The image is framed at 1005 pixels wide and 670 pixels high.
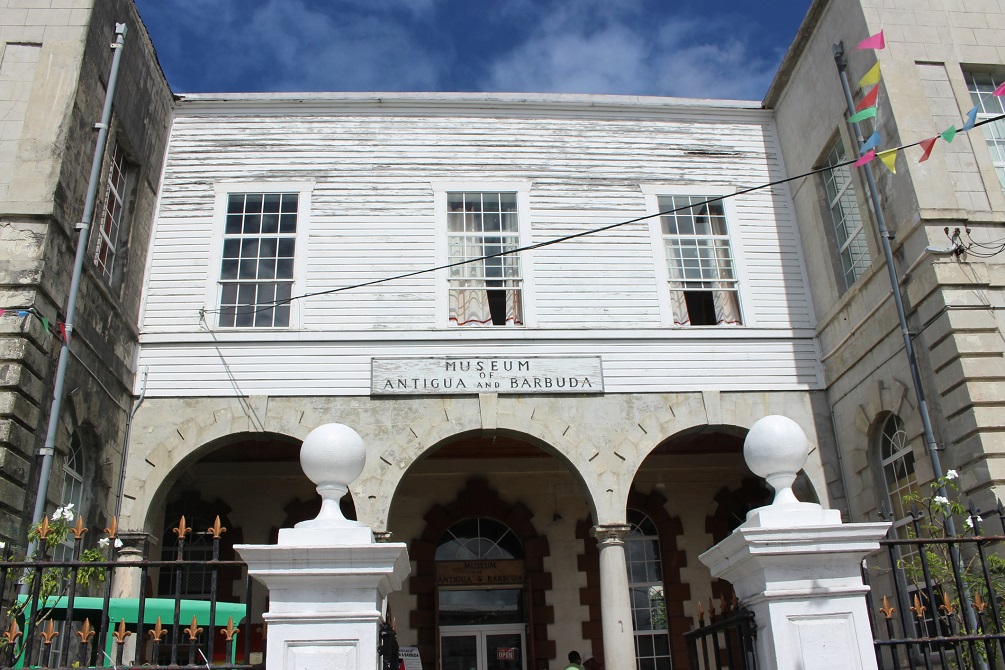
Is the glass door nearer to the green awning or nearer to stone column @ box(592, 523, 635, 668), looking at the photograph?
stone column @ box(592, 523, 635, 668)

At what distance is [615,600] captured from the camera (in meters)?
10.5

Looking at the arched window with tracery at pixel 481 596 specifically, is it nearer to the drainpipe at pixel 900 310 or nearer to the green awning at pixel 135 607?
the green awning at pixel 135 607

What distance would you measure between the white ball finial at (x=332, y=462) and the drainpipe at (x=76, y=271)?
5.41m

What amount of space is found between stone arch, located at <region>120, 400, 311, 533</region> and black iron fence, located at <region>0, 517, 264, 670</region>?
584 millimetres

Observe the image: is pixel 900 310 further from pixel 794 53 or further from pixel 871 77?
pixel 794 53

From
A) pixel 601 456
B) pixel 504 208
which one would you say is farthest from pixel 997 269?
pixel 504 208

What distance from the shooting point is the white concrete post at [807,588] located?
412cm

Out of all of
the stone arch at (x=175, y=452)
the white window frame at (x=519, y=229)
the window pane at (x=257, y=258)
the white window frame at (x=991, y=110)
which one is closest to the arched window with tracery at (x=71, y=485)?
the stone arch at (x=175, y=452)

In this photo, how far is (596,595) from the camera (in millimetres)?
13688

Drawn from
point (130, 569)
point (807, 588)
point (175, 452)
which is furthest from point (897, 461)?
point (130, 569)

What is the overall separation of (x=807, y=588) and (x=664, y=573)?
10.1 m

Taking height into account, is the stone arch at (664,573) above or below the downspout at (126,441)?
below

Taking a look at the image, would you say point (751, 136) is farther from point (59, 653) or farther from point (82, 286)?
point (59, 653)

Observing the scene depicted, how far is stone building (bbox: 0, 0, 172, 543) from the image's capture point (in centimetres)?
892
